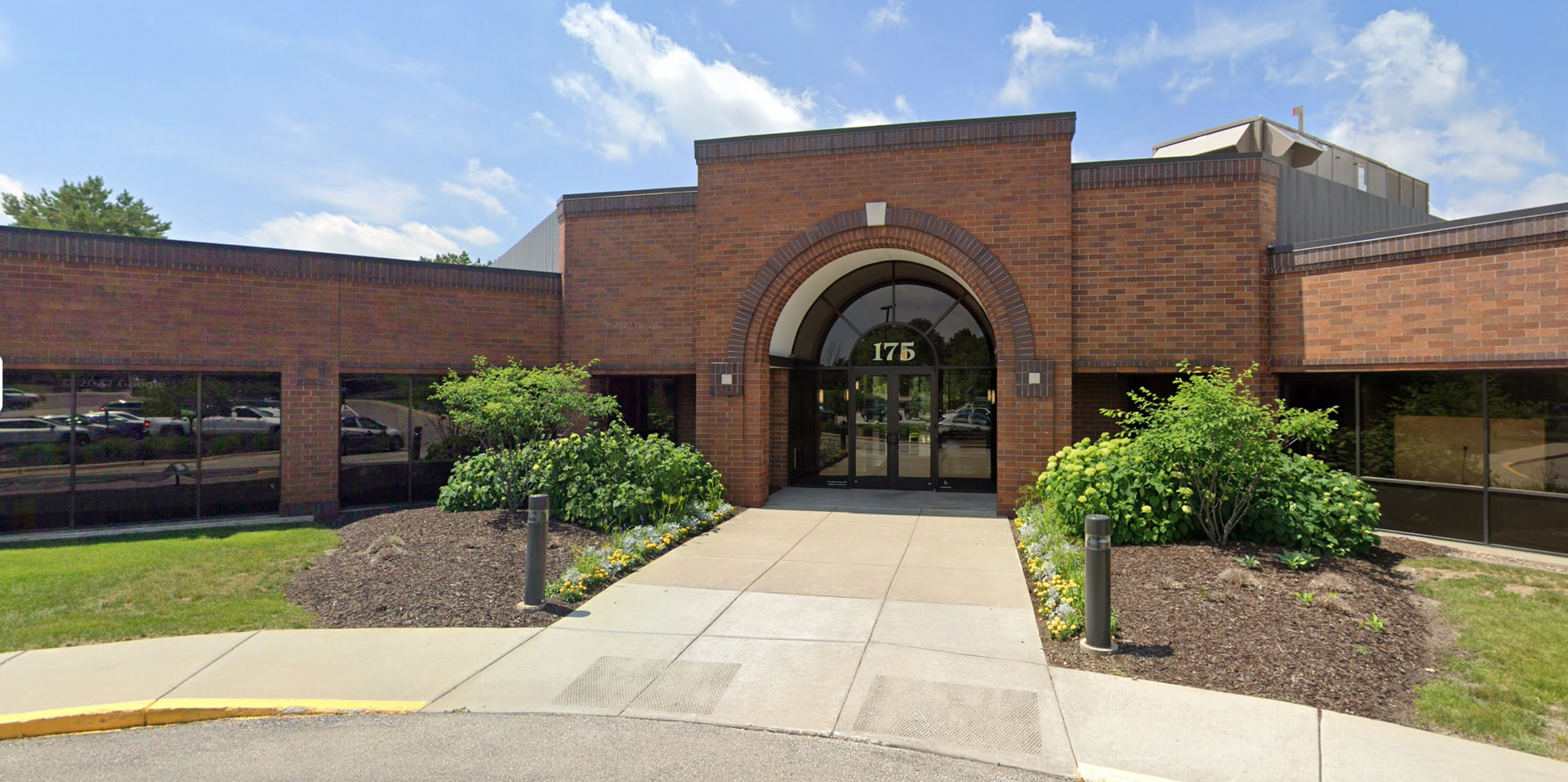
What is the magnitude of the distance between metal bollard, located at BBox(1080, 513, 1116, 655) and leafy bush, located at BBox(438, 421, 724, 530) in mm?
5976

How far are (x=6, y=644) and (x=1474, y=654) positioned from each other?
11.5 metres

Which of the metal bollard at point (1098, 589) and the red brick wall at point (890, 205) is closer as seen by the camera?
the metal bollard at point (1098, 589)

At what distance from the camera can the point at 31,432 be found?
11.1 meters

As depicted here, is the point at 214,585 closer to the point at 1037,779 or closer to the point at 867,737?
the point at 867,737

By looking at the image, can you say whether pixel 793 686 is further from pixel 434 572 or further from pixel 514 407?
pixel 514 407

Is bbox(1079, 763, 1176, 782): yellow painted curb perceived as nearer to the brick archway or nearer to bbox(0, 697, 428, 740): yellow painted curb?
bbox(0, 697, 428, 740): yellow painted curb

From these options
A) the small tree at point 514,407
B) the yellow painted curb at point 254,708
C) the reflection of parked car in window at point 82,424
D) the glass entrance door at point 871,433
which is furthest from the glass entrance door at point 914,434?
the reflection of parked car in window at point 82,424

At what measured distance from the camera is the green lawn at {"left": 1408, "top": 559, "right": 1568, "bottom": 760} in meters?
4.74

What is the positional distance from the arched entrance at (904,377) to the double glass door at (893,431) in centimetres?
2

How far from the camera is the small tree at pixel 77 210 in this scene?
40.6 metres

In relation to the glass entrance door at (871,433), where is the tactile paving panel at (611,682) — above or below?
below

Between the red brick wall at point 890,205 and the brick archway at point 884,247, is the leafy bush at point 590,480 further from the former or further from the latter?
the brick archway at point 884,247

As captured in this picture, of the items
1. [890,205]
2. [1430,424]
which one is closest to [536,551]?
[890,205]

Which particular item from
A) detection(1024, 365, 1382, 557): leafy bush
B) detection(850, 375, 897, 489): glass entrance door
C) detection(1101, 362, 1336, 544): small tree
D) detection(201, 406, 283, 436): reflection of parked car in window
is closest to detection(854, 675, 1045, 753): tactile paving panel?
detection(1024, 365, 1382, 557): leafy bush
